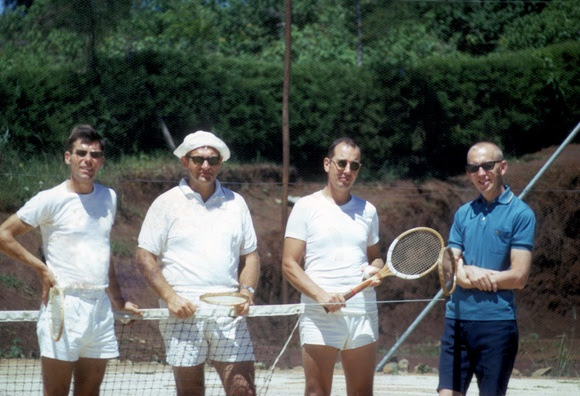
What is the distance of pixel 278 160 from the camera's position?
44.9ft

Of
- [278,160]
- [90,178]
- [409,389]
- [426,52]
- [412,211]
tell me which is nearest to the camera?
[90,178]

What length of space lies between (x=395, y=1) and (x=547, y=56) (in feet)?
9.06

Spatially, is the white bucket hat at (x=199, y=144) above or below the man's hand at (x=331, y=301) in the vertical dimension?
above

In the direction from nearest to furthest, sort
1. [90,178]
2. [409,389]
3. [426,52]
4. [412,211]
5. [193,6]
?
[90,178] < [409,389] < [412,211] < [193,6] < [426,52]

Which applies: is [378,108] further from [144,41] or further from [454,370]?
[454,370]

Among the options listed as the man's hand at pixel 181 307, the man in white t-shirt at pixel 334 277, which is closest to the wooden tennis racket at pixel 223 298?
the man's hand at pixel 181 307

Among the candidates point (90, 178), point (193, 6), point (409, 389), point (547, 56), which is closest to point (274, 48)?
point (193, 6)

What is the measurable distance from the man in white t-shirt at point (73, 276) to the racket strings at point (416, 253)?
5.48 ft

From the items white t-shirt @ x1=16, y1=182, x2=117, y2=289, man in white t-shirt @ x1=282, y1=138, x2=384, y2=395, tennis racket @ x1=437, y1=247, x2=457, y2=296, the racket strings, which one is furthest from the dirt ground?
white t-shirt @ x1=16, y1=182, x2=117, y2=289

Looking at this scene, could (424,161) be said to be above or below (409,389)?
above

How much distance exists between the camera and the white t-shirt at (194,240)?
4.86 metres

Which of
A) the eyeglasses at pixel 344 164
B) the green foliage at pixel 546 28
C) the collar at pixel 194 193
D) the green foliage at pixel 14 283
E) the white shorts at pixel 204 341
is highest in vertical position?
the green foliage at pixel 546 28

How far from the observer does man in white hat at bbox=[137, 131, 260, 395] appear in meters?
4.78

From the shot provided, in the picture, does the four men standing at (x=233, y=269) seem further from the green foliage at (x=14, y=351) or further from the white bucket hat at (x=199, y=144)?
the green foliage at (x=14, y=351)
